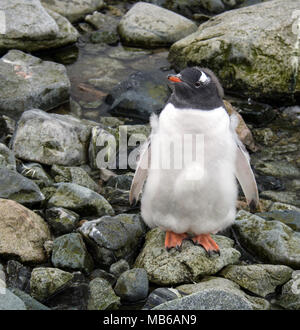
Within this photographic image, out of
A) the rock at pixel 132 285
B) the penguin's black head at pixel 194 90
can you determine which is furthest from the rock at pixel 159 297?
the penguin's black head at pixel 194 90

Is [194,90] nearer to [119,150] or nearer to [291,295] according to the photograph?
[291,295]

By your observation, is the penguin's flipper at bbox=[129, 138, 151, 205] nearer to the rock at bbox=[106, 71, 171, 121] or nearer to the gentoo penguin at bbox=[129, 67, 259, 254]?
the gentoo penguin at bbox=[129, 67, 259, 254]

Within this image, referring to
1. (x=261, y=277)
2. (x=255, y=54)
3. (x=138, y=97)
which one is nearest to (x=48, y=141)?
(x=138, y=97)

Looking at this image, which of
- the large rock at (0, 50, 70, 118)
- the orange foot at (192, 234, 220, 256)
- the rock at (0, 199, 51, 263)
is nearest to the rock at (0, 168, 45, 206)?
the rock at (0, 199, 51, 263)

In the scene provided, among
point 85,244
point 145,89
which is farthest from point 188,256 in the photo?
point 145,89

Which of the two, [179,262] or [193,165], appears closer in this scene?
[193,165]

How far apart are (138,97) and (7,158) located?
93.9 inches

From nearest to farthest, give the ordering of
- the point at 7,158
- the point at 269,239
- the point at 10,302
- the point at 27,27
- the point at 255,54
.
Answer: the point at 10,302 < the point at 269,239 < the point at 7,158 < the point at 255,54 < the point at 27,27

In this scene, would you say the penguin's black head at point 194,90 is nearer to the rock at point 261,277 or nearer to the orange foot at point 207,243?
the orange foot at point 207,243

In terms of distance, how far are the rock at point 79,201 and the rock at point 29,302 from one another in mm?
1206

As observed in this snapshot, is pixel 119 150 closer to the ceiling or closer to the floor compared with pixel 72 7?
closer to the floor

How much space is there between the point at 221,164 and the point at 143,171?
80 cm

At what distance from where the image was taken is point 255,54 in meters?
7.28
